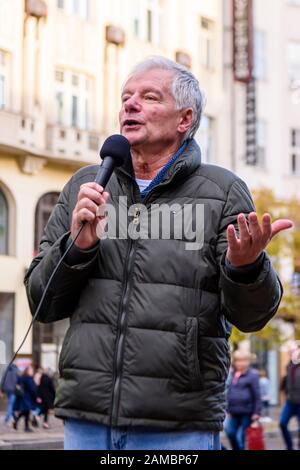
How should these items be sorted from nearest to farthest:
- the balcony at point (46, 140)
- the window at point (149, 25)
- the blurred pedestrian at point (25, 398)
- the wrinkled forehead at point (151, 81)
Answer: the wrinkled forehead at point (151, 81) < the blurred pedestrian at point (25, 398) < the balcony at point (46, 140) < the window at point (149, 25)

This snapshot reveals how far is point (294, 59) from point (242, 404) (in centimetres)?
2499

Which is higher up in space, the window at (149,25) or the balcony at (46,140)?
the window at (149,25)

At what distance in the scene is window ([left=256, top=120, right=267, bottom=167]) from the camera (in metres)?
36.3

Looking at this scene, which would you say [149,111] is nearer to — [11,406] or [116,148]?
[116,148]

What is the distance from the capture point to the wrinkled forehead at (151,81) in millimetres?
3797

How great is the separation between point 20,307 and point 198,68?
10.4 meters

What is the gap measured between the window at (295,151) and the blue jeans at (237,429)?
2302 centimetres

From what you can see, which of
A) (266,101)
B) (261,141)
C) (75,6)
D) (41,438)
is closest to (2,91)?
(75,6)

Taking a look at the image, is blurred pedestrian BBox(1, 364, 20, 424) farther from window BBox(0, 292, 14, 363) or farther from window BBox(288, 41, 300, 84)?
window BBox(288, 41, 300, 84)

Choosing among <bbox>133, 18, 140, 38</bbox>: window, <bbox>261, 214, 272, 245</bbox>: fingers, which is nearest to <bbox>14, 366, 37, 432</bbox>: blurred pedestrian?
<bbox>133, 18, 140, 38</bbox>: window

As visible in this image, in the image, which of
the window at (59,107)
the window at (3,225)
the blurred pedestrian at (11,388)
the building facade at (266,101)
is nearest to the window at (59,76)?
the window at (59,107)

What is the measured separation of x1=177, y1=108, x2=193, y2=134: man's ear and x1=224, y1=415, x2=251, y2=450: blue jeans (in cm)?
1193

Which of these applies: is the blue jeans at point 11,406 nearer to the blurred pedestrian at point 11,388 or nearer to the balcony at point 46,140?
the blurred pedestrian at point 11,388

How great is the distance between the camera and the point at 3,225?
27.2 metres
